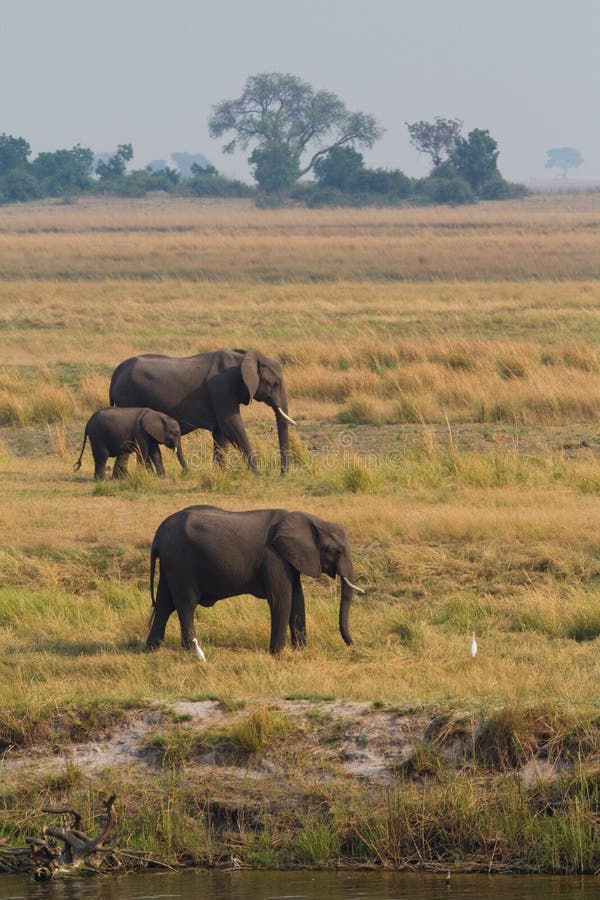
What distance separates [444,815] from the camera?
7.66 m

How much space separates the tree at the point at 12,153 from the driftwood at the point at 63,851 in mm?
91037

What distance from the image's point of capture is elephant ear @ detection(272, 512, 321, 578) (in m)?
9.22

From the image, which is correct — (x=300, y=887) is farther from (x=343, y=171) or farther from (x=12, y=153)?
(x=12, y=153)

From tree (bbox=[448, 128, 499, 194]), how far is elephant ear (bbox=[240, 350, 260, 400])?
231ft

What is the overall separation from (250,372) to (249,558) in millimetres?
5936

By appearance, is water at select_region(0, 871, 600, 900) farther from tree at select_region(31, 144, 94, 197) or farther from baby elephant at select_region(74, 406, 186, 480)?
tree at select_region(31, 144, 94, 197)

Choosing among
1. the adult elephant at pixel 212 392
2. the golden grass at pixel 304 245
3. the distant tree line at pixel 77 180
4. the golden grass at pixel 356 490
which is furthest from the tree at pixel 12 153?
the adult elephant at pixel 212 392

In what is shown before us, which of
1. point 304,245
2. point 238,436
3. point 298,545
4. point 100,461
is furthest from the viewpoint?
point 304,245

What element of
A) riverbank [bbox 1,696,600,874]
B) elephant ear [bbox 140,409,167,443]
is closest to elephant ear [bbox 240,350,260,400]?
elephant ear [bbox 140,409,167,443]

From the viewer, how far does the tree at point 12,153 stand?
96.9 meters

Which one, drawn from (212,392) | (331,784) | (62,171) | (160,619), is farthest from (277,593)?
(62,171)

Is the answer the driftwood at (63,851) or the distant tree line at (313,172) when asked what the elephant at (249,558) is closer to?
the driftwood at (63,851)

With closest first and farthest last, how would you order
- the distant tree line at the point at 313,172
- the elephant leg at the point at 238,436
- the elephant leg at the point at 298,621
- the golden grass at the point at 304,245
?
1. the elephant leg at the point at 298,621
2. the elephant leg at the point at 238,436
3. the golden grass at the point at 304,245
4. the distant tree line at the point at 313,172

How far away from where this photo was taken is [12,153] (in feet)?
321
